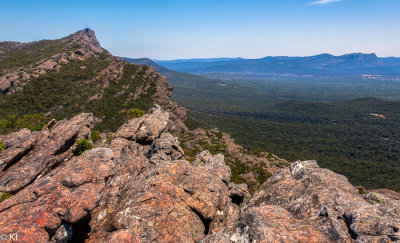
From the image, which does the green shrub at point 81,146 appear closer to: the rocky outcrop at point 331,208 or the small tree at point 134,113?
the rocky outcrop at point 331,208

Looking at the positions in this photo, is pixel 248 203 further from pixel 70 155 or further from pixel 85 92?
pixel 85 92

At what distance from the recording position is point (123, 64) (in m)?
A: 138

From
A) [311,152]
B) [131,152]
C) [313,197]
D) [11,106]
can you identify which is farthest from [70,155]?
[311,152]

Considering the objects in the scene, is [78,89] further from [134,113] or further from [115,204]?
[115,204]

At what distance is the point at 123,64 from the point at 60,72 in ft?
123

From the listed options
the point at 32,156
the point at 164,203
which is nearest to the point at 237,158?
the point at 32,156

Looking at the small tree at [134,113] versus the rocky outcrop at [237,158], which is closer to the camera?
the rocky outcrop at [237,158]

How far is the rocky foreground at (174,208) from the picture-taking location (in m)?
11.5

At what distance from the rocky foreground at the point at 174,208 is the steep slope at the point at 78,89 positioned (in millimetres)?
78457

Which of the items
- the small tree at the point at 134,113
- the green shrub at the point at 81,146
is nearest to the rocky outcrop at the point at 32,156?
the green shrub at the point at 81,146

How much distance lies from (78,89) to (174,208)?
124 metres

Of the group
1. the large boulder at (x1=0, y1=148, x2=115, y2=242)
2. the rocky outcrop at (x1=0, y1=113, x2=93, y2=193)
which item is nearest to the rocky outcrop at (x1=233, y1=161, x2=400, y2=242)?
the large boulder at (x1=0, y1=148, x2=115, y2=242)

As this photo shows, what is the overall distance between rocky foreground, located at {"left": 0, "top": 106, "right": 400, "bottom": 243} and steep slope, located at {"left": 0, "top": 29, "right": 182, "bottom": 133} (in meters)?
78.5

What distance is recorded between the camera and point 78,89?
116 meters
